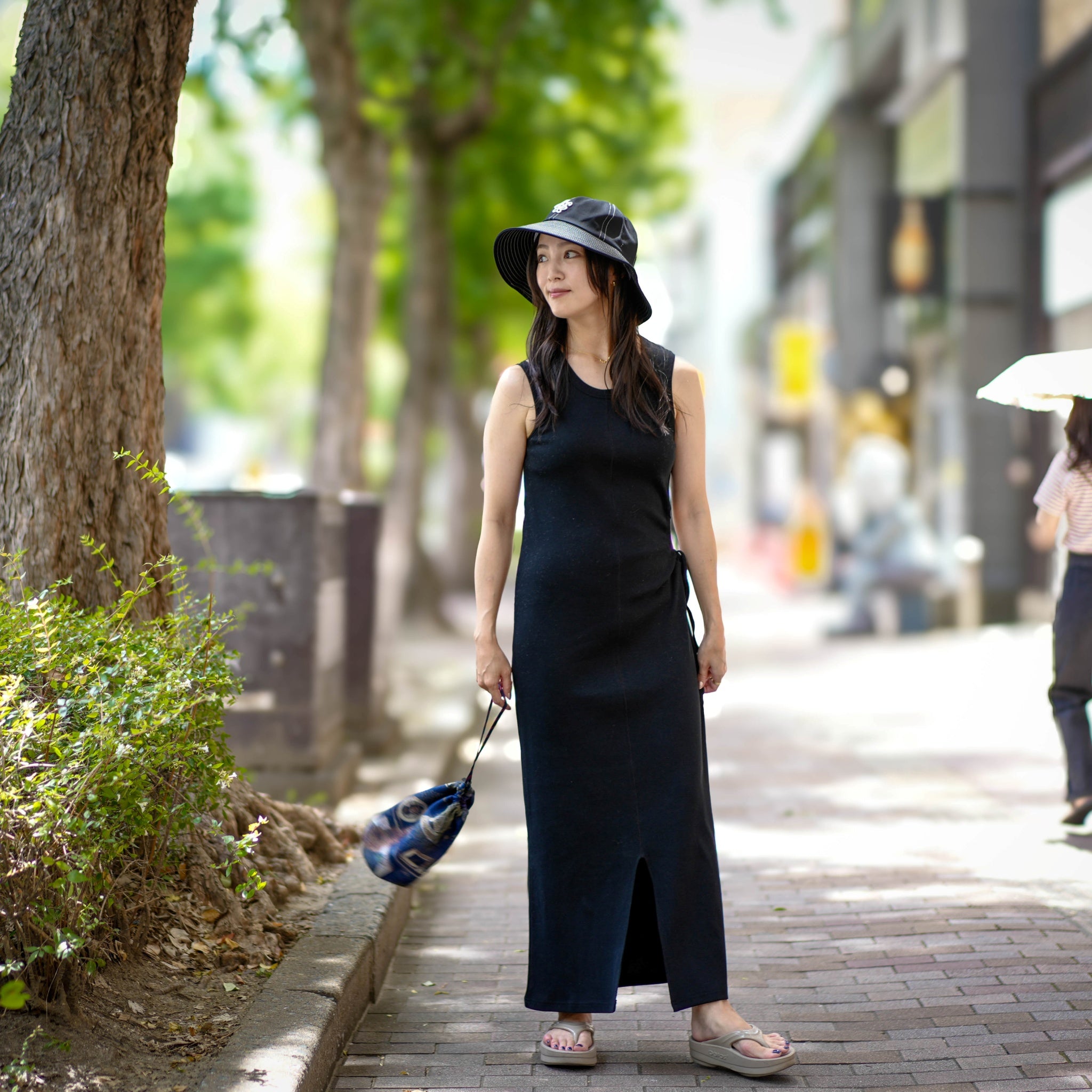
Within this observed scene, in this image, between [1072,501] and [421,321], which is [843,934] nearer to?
[1072,501]

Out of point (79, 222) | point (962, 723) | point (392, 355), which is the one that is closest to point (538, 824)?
point (79, 222)

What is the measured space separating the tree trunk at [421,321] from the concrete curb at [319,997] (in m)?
10.1

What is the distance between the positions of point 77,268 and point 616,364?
1.73 meters

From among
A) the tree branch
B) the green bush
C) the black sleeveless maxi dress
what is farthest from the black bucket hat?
the tree branch

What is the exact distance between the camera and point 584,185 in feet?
72.5

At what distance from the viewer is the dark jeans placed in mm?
6020

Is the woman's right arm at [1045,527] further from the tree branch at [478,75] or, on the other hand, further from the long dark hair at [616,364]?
the tree branch at [478,75]

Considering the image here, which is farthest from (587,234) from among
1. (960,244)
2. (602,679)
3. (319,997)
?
(960,244)

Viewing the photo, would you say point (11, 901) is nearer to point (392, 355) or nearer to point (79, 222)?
point (79, 222)

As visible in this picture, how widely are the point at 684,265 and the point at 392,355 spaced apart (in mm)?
44497

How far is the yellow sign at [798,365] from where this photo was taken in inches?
1075

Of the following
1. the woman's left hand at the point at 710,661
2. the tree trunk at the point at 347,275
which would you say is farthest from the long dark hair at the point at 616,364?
the tree trunk at the point at 347,275

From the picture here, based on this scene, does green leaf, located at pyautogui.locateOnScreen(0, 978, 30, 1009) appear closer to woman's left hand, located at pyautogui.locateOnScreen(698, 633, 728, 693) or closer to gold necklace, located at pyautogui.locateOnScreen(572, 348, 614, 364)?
woman's left hand, located at pyautogui.locateOnScreen(698, 633, 728, 693)

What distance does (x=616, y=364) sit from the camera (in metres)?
3.82
